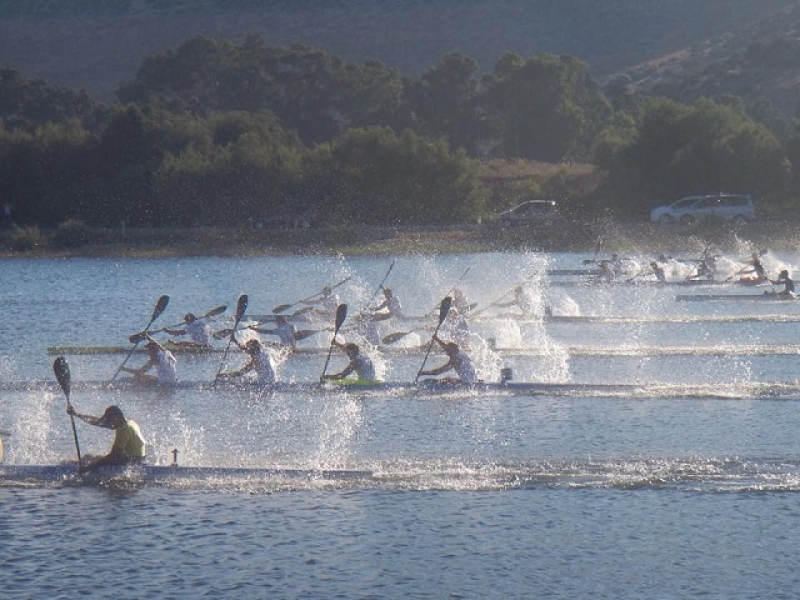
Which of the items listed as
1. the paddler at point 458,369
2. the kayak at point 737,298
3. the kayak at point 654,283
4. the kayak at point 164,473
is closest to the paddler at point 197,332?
the paddler at point 458,369

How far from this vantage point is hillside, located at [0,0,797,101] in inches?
6998

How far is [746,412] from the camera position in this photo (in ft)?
83.7

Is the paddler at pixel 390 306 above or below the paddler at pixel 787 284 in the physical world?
below

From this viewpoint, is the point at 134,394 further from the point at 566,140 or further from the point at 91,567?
the point at 566,140

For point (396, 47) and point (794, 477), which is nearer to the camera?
point (794, 477)

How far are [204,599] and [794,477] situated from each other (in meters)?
8.77

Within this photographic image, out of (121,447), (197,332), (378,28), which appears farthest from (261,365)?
(378,28)

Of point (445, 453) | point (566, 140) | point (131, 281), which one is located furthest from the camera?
point (566, 140)

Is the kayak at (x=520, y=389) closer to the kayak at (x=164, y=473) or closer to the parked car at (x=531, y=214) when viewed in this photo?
the kayak at (x=164, y=473)

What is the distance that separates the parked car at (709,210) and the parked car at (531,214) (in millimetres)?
5508

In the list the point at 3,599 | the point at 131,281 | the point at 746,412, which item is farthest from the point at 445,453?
the point at 131,281

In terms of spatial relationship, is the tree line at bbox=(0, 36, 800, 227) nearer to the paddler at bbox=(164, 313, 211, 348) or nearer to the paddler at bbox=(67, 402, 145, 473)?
the paddler at bbox=(164, 313, 211, 348)

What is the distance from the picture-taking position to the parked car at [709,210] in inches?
2864

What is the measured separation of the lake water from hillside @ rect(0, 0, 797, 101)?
145 m
